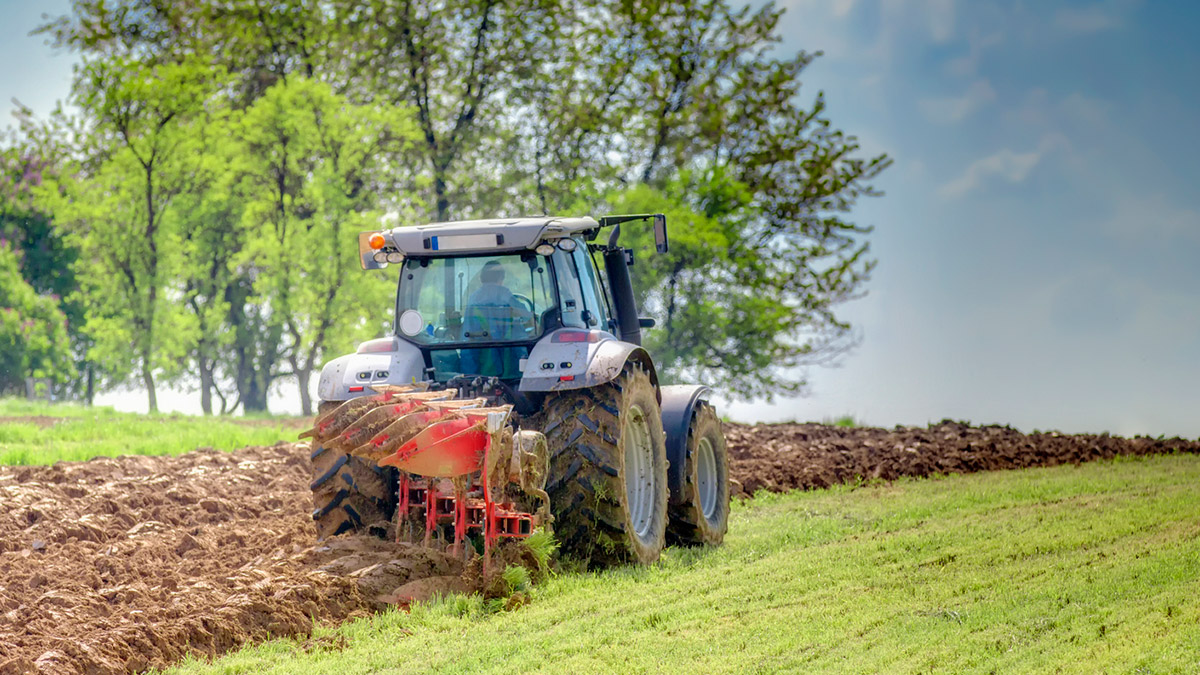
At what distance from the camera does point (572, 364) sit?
26.9 feet

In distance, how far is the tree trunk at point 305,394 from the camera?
28220 millimetres

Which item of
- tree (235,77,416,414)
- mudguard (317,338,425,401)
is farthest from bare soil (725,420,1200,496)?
tree (235,77,416,414)

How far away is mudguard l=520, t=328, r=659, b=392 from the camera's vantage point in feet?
26.5

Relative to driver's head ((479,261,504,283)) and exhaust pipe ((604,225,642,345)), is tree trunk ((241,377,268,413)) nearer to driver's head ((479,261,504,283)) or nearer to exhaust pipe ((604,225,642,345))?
exhaust pipe ((604,225,642,345))

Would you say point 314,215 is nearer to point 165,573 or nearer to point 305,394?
point 305,394

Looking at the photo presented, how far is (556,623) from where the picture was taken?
22.1 ft

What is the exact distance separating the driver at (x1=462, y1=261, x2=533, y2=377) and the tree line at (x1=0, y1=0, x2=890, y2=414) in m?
17.8

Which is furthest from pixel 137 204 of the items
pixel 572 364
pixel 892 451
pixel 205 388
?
pixel 572 364

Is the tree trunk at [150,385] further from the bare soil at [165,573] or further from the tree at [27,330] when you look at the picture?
the bare soil at [165,573]

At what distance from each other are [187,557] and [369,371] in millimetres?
1822

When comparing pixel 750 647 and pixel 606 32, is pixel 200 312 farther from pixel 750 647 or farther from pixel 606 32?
pixel 750 647

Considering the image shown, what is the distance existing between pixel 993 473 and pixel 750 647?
9.56m

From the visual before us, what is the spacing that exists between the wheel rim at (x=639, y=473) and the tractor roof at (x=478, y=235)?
1.43m

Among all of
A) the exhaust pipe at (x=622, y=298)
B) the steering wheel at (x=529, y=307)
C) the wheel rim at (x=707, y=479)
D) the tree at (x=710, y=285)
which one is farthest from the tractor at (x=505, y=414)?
the tree at (x=710, y=285)
